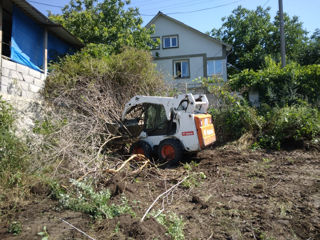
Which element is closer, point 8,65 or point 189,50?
point 8,65

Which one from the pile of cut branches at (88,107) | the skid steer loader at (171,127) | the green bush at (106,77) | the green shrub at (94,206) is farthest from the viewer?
the green bush at (106,77)

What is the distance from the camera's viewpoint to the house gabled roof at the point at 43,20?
29.7 feet

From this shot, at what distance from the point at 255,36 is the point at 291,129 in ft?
75.7

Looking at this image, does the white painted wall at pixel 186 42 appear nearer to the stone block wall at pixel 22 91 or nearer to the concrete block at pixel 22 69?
the stone block wall at pixel 22 91

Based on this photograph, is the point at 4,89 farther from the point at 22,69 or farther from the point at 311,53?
the point at 311,53

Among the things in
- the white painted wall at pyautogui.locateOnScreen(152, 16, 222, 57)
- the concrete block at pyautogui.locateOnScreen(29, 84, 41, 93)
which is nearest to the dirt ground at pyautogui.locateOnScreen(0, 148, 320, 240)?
the concrete block at pyautogui.locateOnScreen(29, 84, 41, 93)

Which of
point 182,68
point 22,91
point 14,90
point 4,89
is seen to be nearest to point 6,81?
point 4,89

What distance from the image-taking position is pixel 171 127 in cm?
696

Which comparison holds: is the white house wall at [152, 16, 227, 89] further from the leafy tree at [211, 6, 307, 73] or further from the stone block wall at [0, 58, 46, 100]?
the stone block wall at [0, 58, 46, 100]

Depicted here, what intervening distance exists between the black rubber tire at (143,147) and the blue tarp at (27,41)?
17.5 ft

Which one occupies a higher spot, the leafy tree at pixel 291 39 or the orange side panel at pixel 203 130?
the leafy tree at pixel 291 39

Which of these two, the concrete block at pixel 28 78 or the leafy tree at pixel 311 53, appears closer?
the concrete block at pixel 28 78

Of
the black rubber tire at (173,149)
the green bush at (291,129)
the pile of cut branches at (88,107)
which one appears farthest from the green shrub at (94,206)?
the green bush at (291,129)

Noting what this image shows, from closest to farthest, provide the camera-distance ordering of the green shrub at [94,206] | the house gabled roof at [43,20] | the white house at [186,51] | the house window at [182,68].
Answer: the green shrub at [94,206]
the house gabled roof at [43,20]
the white house at [186,51]
the house window at [182,68]
